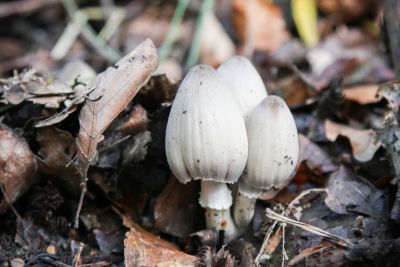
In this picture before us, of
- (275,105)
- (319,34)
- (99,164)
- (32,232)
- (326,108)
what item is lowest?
(319,34)

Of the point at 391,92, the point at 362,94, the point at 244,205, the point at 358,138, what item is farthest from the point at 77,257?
the point at 362,94

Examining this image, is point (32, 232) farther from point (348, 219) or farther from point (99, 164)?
point (348, 219)

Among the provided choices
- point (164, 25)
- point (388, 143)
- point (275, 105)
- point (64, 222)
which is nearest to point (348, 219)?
point (388, 143)

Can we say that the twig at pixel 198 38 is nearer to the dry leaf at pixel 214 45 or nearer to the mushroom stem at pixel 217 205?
the dry leaf at pixel 214 45

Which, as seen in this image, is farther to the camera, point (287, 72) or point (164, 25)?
point (164, 25)

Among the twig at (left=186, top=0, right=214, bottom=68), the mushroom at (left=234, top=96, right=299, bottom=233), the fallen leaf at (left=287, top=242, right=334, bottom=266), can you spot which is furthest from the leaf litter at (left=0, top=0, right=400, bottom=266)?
the twig at (left=186, top=0, right=214, bottom=68)

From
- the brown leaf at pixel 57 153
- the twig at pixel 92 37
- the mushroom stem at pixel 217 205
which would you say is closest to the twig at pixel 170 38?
the twig at pixel 92 37

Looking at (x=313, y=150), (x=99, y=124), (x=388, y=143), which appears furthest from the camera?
(x=313, y=150)
